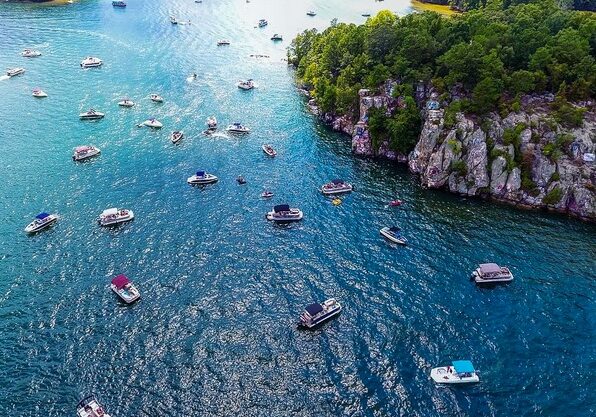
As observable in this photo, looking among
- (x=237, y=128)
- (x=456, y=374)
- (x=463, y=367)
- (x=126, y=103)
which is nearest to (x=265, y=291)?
(x=456, y=374)

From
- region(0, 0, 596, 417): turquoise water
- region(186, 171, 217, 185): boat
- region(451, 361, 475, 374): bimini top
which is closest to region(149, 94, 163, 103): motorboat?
region(0, 0, 596, 417): turquoise water

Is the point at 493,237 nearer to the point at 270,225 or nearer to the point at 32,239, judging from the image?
the point at 270,225

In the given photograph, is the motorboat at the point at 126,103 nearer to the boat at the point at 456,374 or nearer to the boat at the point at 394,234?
the boat at the point at 394,234

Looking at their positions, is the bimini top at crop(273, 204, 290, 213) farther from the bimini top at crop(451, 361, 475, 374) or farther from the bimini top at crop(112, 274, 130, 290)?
the bimini top at crop(451, 361, 475, 374)

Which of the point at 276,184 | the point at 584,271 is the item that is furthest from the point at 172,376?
the point at 584,271

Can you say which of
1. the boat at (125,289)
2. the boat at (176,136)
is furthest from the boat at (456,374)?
the boat at (176,136)

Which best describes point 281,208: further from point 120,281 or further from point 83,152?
point 83,152

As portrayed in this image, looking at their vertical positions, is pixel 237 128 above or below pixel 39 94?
above
